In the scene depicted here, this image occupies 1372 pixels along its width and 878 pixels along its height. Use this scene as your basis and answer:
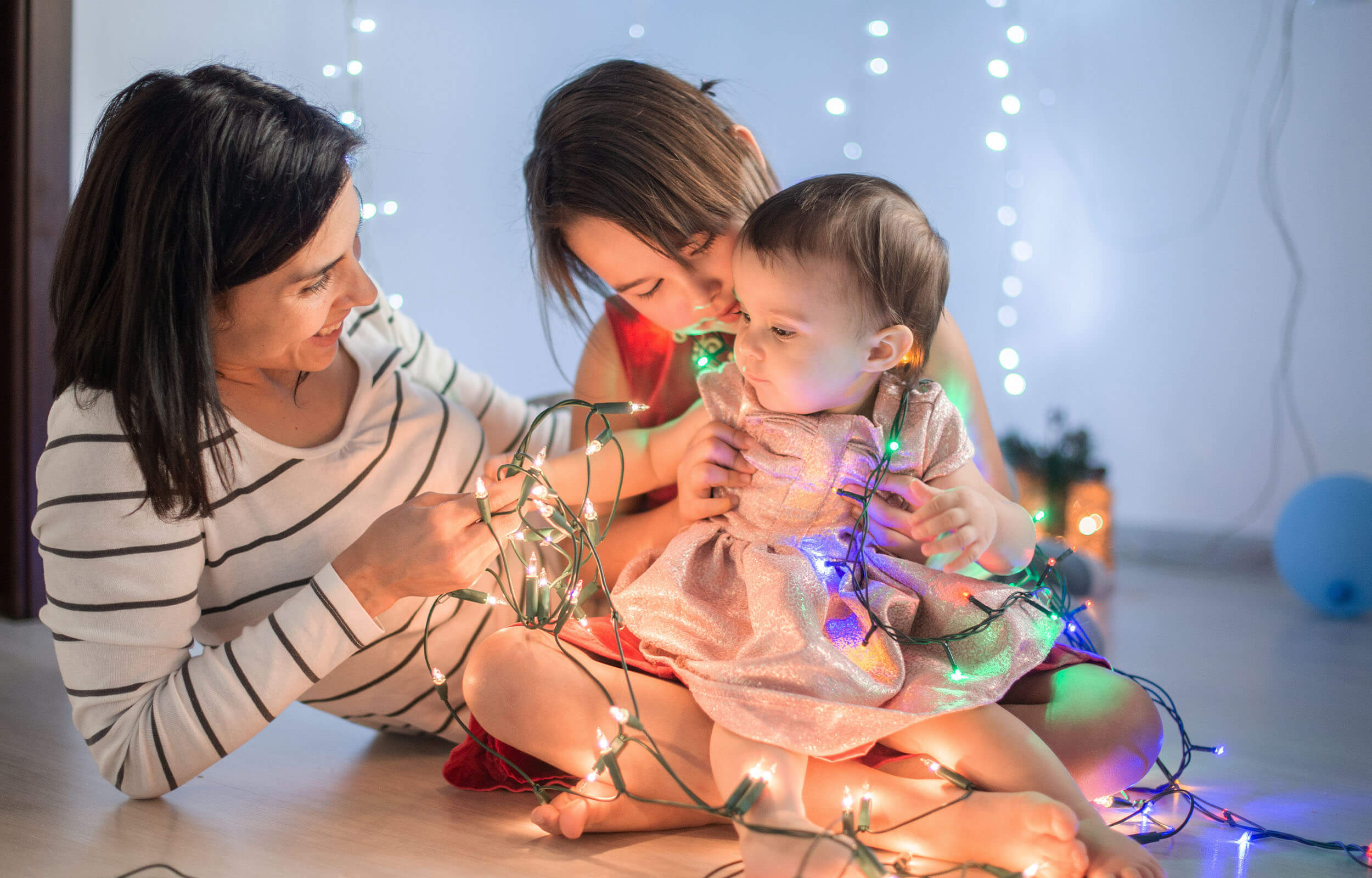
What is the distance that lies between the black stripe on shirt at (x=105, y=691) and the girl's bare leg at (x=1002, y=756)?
697mm

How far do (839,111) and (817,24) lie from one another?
0.22m

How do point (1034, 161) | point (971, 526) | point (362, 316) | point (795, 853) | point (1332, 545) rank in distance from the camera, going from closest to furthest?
point (795, 853) < point (971, 526) < point (362, 316) < point (1332, 545) < point (1034, 161)

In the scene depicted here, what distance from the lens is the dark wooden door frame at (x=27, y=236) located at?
1.72 meters

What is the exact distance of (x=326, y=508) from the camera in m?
1.07

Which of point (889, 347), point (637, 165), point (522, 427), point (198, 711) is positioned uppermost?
point (637, 165)

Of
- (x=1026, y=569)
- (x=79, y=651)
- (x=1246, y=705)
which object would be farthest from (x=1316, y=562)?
(x=79, y=651)

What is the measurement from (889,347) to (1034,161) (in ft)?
5.99

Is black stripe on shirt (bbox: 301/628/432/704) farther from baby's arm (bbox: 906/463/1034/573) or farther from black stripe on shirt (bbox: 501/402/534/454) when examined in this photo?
baby's arm (bbox: 906/463/1034/573)

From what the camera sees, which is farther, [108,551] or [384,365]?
[384,365]

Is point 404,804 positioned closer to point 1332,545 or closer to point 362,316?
point 362,316

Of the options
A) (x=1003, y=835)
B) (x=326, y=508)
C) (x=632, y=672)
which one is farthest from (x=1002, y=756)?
(x=326, y=508)

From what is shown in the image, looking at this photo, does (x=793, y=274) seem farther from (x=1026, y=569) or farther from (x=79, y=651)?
(x=79, y=651)

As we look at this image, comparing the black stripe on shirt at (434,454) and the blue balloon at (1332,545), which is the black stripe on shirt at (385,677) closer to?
the black stripe on shirt at (434,454)

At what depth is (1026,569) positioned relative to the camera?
1061mm
